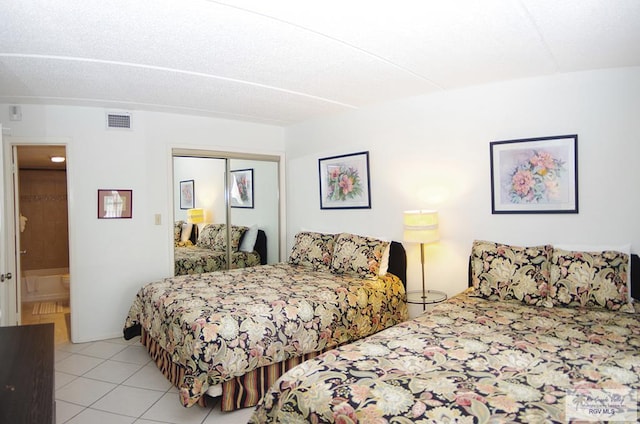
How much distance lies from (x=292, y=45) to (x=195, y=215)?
266 cm

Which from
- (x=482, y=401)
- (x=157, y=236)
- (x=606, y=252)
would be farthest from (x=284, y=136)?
(x=482, y=401)

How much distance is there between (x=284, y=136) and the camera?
495cm

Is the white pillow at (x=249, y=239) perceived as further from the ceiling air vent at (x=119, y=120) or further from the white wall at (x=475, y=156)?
the ceiling air vent at (x=119, y=120)

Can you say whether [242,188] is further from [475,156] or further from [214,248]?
[475,156]

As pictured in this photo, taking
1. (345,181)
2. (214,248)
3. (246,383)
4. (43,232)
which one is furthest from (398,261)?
(43,232)

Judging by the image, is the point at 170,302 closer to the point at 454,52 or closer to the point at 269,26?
the point at 269,26

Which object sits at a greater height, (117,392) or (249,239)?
(249,239)

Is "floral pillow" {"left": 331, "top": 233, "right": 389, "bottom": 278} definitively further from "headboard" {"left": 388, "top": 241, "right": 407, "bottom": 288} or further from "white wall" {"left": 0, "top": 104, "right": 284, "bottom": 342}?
"white wall" {"left": 0, "top": 104, "right": 284, "bottom": 342}

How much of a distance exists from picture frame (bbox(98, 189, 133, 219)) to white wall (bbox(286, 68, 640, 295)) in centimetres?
202

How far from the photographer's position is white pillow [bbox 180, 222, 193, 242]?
426cm

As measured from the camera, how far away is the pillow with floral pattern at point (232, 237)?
14.8ft

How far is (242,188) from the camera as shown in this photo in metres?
4.64

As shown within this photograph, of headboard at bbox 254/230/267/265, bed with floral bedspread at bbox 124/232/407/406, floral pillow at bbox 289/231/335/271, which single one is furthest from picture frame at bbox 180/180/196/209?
floral pillow at bbox 289/231/335/271

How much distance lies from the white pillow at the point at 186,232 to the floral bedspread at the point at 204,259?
0.34ft
